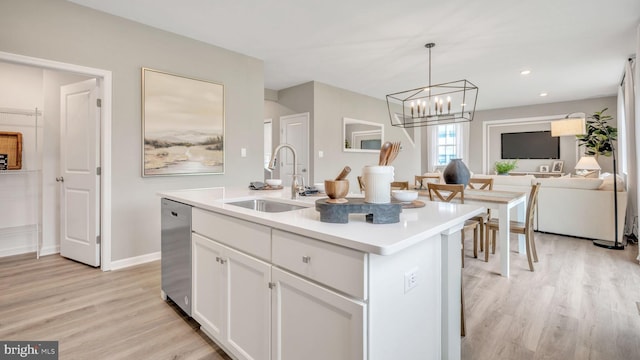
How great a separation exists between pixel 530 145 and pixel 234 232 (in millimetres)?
8973

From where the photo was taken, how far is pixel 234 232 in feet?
5.13

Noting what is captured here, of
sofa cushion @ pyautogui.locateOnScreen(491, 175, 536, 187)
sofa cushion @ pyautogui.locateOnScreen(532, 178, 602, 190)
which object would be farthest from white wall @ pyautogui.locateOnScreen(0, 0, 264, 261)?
sofa cushion @ pyautogui.locateOnScreen(532, 178, 602, 190)

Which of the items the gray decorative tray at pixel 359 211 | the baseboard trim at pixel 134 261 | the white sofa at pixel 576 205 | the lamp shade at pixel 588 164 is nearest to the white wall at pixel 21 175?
the baseboard trim at pixel 134 261

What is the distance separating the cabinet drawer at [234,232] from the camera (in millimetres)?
1378

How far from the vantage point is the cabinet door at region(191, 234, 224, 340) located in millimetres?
1683

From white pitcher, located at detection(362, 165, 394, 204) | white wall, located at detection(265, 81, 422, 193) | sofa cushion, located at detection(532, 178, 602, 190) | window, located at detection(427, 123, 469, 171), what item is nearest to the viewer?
white pitcher, located at detection(362, 165, 394, 204)

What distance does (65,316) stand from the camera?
2172 millimetres

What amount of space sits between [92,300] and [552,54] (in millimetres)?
5909

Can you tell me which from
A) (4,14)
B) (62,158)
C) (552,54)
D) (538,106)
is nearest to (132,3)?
(4,14)

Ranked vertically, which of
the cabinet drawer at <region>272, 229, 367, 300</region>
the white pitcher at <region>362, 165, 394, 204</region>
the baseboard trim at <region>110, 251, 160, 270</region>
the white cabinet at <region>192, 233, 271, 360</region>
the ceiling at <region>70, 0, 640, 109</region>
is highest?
the ceiling at <region>70, 0, 640, 109</region>


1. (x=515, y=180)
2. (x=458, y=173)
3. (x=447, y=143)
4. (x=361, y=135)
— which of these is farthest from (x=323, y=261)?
(x=447, y=143)

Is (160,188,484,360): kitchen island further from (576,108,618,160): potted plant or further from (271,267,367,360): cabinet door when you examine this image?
(576,108,618,160): potted plant

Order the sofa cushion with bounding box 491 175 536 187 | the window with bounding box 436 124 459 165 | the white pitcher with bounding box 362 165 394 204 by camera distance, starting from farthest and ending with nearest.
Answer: the window with bounding box 436 124 459 165
the sofa cushion with bounding box 491 175 536 187
the white pitcher with bounding box 362 165 394 204

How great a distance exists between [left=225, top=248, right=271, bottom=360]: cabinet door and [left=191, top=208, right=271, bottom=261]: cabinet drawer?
0.15ft
